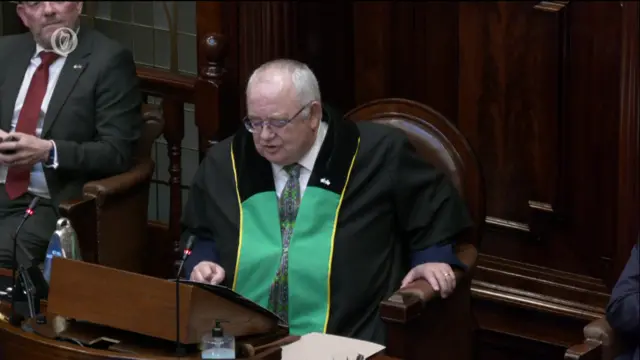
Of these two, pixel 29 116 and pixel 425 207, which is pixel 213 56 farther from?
pixel 425 207

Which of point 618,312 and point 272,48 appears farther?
point 272,48

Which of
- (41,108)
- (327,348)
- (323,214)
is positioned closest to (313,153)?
(323,214)

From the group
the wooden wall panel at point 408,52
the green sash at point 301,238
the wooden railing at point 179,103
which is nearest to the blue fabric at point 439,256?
the green sash at point 301,238

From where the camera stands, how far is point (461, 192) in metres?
4.08

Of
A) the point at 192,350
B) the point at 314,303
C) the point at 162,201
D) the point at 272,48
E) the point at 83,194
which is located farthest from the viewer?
the point at 162,201

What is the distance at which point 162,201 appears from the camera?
560 cm

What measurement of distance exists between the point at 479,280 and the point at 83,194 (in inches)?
51.3

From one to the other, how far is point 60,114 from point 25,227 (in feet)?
1.24

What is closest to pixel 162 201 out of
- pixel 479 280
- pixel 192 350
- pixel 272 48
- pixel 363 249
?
pixel 272 48

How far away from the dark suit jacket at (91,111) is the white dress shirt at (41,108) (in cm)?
2

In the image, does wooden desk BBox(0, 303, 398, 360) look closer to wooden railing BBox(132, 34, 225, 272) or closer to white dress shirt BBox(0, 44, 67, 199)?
white dress shirt BBox(0, 44, 67, 199)

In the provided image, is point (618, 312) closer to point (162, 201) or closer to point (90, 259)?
point (90, 259)

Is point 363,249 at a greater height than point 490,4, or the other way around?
point 490,4

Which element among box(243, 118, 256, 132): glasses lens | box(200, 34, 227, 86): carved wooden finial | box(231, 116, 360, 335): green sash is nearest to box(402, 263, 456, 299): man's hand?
box(231, 116, 360, 335): green sash
